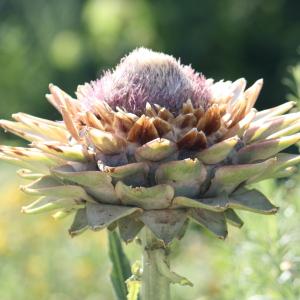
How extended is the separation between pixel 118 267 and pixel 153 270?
0.49 feet

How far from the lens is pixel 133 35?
8500 mm

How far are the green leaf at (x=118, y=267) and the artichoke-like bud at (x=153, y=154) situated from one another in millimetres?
154

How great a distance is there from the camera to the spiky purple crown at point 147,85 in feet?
5.29

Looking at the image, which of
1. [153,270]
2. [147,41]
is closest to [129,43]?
[147,41]

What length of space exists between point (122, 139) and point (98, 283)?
145 centimetres

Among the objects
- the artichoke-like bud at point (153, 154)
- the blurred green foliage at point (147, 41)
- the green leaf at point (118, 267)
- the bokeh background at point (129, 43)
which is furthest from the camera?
the blurred green foliage at point (147, 41)

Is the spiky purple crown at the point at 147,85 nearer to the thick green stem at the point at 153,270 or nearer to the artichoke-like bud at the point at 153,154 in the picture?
the artichoke-like bud at the point at 153,154

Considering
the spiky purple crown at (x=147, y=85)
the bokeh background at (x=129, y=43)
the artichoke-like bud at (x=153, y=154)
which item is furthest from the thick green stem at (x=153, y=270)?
the bokeh background at (x=129, y=43)

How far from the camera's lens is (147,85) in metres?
1.63

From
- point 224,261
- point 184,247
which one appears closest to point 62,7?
point 184,247

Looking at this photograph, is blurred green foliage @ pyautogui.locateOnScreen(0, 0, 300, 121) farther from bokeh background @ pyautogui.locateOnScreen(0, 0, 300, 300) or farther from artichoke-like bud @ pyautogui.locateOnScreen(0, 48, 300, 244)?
artichoke-like bud @ pyautogui.locateOnScreen(0, 48, 300, 244)

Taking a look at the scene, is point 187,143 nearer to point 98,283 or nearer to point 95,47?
point 98,283

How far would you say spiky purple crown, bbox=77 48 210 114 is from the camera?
161 centimetres

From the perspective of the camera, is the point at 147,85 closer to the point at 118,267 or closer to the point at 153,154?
the point at 153,154
